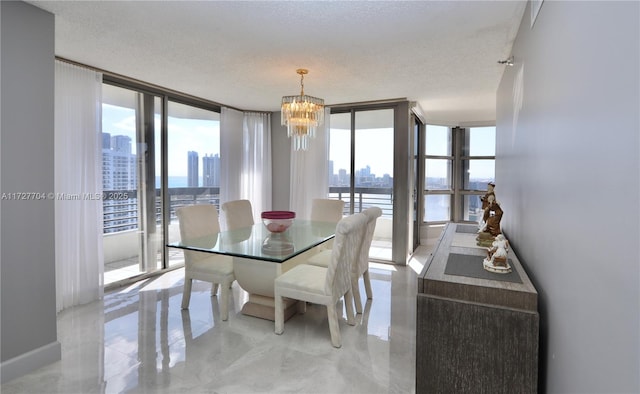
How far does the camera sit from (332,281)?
2395mm

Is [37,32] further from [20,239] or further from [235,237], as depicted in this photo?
[235,237]

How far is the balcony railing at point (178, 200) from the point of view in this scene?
367 centimetres

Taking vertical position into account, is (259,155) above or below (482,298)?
above

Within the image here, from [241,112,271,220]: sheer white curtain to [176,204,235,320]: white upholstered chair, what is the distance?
204 centimetres

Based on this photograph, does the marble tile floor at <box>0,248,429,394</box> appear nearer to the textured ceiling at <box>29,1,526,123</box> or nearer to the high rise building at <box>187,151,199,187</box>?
the high rise building at <box>187,151,199,187</box>

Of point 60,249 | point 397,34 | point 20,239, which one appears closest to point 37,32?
point 20,239

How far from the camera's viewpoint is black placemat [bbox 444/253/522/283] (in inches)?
58.0

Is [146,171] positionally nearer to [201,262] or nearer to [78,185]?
[78,185]

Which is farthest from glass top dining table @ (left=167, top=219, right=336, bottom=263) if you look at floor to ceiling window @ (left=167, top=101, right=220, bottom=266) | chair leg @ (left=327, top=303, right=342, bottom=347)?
floor to ceiling window @ (left=167, top=101, right=220, bottom=266)

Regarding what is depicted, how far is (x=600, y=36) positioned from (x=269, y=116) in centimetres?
520

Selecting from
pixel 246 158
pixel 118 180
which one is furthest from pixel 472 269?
pixel 246 158

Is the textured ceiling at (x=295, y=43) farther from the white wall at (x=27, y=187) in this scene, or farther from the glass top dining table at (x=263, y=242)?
the glass top dining table at (x=263, y=242)

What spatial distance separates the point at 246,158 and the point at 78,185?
2.60 meters

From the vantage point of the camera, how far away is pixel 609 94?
2.64ft
